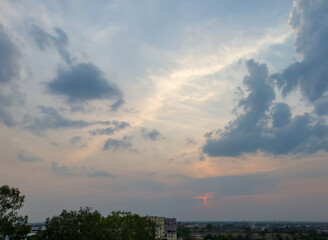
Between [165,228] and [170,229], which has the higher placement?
[165,228]

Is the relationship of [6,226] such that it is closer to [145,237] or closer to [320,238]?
[145,237]

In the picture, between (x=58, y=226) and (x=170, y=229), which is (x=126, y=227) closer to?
(x=58, y=226)

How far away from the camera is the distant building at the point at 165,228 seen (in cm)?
14662

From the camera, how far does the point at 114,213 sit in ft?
198

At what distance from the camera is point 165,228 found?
157 m

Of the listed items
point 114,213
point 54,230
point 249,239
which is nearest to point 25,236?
point 54,230

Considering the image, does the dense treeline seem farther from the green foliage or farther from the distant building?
the distant building

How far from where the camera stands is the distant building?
146625 mm

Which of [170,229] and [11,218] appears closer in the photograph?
[11,218]

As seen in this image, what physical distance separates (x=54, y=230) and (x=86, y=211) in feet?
14.7

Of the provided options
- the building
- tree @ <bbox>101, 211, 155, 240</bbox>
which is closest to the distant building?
the building

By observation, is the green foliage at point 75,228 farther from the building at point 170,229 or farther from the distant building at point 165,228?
the building at point 170,229

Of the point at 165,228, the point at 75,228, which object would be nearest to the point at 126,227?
the point at 75,228

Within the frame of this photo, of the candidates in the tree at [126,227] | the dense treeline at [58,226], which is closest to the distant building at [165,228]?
the tree at [126,227]
